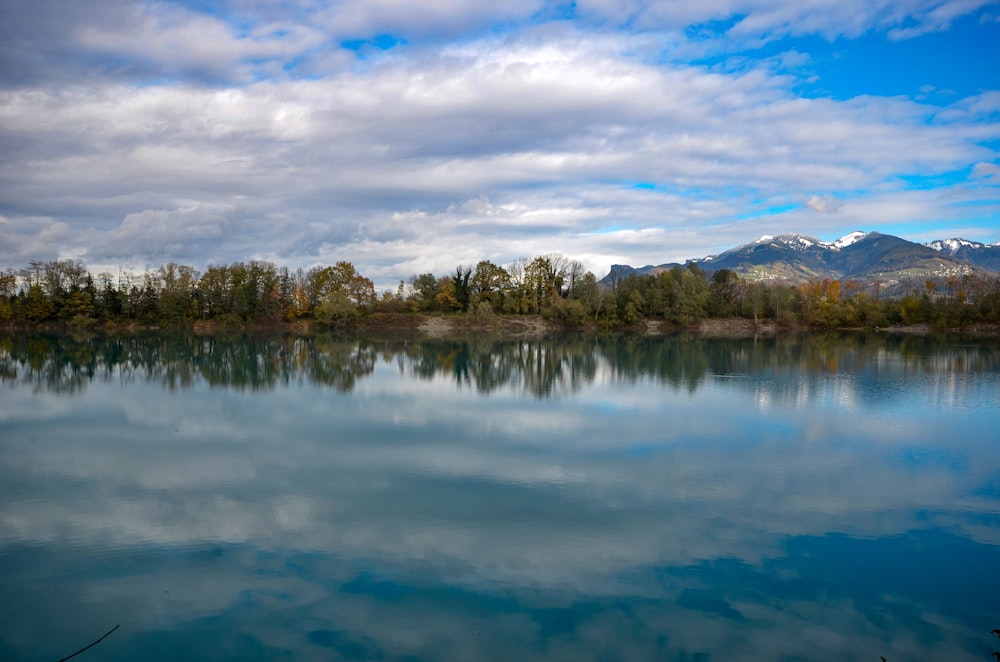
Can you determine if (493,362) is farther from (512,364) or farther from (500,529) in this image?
(500,529)

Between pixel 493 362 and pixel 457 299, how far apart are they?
44.0 metres

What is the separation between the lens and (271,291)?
277 ft

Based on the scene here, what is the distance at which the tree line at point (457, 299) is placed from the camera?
79.3m

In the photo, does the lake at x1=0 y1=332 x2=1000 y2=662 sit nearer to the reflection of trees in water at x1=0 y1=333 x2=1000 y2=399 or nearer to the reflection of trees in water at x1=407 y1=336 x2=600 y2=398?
the reflection of trees in water at x1=407 y1=336 x2=600 y2=398

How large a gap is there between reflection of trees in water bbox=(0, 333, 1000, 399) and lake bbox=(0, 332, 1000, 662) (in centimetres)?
708

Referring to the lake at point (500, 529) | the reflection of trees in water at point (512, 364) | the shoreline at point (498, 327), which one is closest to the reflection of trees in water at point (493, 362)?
the reflection of trees in water at point (512, 364)

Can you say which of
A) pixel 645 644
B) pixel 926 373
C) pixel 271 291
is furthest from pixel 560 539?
pixel 271 291

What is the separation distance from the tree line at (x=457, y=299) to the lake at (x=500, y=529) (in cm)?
5784

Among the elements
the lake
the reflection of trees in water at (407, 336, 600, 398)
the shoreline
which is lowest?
the lake

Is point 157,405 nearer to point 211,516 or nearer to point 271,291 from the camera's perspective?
point 211,516

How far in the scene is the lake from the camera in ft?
27.4

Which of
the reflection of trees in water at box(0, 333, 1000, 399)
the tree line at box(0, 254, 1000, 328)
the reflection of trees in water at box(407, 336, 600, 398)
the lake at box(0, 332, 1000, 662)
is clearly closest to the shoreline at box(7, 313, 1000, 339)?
the tree line at box(0, 254, 1000, 328)

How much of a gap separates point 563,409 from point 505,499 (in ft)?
38.1

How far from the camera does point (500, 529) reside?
11594 millimetres
